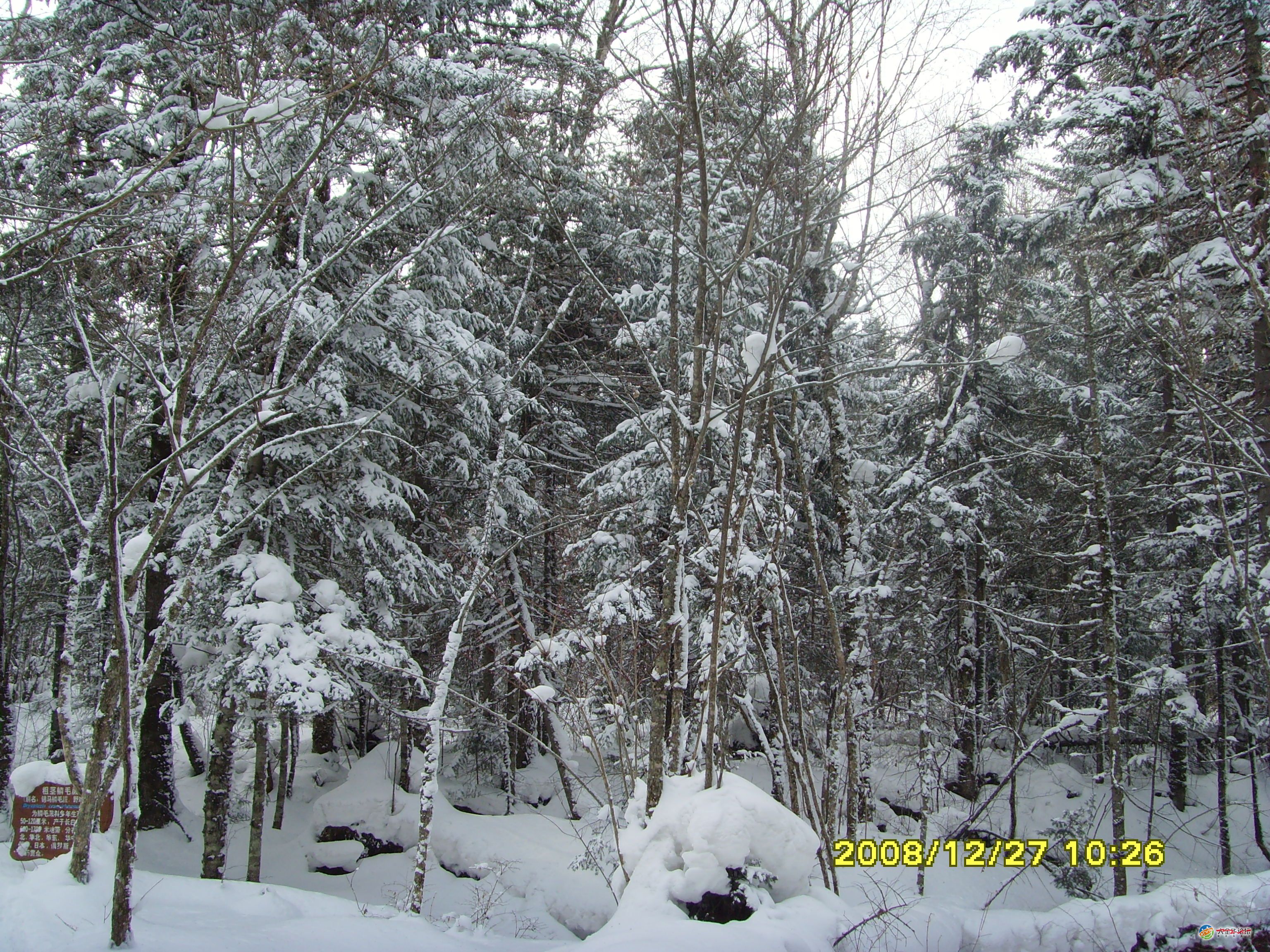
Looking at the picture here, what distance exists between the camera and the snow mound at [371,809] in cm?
1130

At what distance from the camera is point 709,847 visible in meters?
3.53

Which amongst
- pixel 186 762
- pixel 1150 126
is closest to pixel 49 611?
pixel 186 762

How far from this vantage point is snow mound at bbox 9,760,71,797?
581 cm

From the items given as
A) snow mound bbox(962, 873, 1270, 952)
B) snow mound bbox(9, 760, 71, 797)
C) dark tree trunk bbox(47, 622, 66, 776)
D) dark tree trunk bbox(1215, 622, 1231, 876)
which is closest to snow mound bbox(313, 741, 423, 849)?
dark tree trunk bbox(47, 622, 66, 776)

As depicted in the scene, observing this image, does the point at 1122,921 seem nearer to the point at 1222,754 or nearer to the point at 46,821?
the point at 46,821

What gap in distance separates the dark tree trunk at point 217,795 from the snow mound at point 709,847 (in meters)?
6.68

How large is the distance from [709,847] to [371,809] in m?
10.1

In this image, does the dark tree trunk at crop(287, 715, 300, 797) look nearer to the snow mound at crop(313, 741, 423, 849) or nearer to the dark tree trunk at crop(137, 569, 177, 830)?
the snow mound at crop(313, 741, 423, 849)

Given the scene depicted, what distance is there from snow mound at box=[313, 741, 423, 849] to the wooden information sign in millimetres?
5636

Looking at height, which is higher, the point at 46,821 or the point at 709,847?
the point at 709,847

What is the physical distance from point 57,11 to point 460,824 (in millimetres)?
12647
